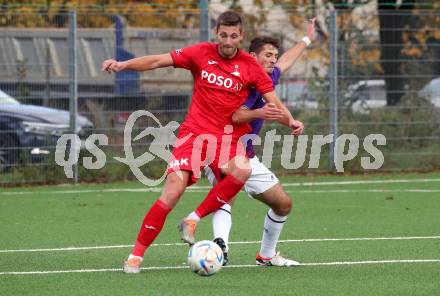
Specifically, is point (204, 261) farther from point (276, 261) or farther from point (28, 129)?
point (28, 129)

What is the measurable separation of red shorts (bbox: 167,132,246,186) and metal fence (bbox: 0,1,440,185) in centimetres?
917

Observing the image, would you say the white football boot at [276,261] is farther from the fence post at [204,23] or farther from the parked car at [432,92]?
the parked car at [432,92]

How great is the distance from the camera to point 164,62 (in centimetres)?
925

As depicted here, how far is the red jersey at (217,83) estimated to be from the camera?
918 centimetres

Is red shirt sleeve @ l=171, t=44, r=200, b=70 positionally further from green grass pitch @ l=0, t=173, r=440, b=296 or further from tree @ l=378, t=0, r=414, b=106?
tree @ l=378, t=0, r=414, b=106

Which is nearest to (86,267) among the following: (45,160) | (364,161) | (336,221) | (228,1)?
(336,221)

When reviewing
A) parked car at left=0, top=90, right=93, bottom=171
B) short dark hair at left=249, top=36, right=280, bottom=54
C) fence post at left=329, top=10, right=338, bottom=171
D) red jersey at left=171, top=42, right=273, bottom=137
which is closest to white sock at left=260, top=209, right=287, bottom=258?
red jersey at left=171, top=42, right=273, bottom=137

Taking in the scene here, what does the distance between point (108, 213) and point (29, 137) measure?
4.58m

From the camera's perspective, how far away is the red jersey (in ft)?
30.1

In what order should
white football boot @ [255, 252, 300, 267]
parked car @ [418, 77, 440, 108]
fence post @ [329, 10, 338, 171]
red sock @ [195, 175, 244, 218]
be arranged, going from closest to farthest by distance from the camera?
red sock @ [195, 175, 244, 218] < white football boot @ [255, 252, 300, 267] < fence post @ [329, 10, 338, 171] < parked car @ [418, 77, 440, 108]

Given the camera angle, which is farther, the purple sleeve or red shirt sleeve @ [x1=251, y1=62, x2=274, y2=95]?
the purple sleeve

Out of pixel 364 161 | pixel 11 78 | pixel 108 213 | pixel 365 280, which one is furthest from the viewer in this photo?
pixel 364 161

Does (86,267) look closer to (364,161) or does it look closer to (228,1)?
(364,161)
